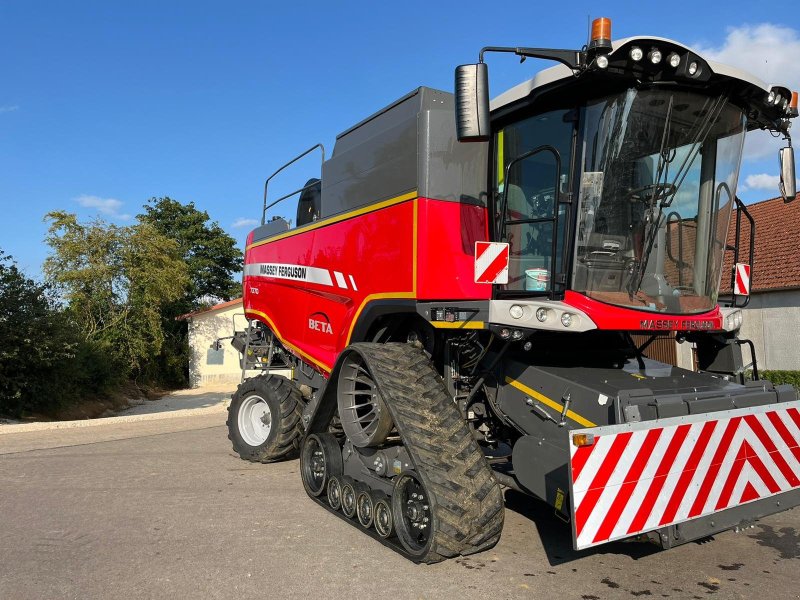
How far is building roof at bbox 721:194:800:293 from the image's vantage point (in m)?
13.0

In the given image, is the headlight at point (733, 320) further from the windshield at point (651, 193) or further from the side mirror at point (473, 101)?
the side mirror at point (473, 101)

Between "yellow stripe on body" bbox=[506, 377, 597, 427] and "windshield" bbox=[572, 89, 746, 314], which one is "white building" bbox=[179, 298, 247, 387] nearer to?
"yellow stripe on body" bbox=[506, 377, 597, 427]

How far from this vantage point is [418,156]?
504cm

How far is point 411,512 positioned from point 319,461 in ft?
5.34

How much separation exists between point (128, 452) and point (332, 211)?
191 inches

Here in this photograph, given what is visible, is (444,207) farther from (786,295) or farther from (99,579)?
(786,295)

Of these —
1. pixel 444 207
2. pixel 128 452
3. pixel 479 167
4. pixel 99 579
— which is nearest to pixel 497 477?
pixel 444 207

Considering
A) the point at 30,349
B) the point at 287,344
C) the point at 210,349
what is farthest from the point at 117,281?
the point at 287,344

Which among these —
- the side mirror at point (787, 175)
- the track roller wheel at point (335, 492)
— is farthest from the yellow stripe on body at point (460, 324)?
the side mirror at point (787, 175)

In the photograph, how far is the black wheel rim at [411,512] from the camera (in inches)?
170

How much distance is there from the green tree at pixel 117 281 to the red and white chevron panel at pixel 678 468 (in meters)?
25.3

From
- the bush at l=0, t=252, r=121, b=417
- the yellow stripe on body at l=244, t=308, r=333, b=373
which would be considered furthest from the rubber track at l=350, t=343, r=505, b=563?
the bush at l=0, t=252, r=121, b=417

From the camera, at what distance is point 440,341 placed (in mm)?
5344

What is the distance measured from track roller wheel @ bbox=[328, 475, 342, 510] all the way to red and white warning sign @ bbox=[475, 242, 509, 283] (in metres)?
2.21
